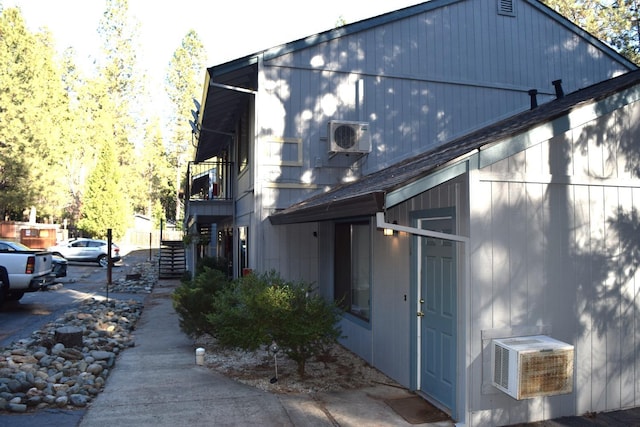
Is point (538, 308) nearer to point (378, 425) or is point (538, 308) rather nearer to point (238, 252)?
point (378, 425)

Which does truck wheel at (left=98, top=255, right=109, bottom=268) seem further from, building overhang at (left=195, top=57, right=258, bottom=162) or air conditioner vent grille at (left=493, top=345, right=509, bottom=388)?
air conditioner vent grille at (left=493, top=345, right=509, bottom=388)

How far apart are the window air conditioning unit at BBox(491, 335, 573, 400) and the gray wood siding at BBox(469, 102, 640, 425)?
0.21 metres

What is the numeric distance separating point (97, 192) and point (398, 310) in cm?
3742

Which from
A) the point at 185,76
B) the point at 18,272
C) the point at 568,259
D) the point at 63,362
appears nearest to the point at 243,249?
the point at 63,362

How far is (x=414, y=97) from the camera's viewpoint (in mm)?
9938

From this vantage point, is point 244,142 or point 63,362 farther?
point 244,142

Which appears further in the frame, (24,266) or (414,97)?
(24,266)

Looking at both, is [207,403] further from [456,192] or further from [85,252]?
[85,252]

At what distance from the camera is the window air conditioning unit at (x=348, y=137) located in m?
9.13

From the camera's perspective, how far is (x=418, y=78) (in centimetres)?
991

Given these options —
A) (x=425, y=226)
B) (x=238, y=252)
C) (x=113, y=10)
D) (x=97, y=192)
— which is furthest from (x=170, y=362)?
(x=113, y=10)

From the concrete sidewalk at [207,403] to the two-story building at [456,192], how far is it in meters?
0.78

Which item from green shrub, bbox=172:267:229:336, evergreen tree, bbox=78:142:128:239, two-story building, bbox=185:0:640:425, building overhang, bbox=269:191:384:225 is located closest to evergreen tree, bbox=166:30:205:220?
evergreen tree, bbox=78:142:128:239

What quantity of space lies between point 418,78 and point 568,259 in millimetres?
5797
